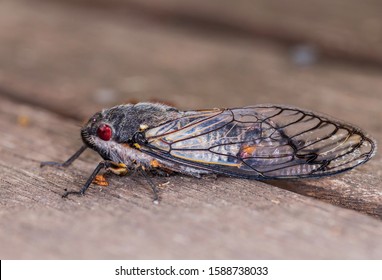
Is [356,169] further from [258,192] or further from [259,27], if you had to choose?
[259,27]

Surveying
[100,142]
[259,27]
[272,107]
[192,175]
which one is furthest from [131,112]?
[259,27]

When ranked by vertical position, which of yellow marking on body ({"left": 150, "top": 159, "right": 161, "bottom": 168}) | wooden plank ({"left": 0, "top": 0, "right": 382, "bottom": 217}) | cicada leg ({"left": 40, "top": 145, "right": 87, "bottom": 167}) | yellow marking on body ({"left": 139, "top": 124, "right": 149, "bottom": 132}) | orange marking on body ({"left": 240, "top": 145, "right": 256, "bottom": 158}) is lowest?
cicada leg ({"left": 40, "top": 145, "right": 87, "bottom": 167})

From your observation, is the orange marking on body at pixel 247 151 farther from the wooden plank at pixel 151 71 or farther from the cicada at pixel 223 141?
the wooden plank at pixel 151 71

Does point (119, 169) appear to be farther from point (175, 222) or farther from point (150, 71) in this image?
point (150, 71)

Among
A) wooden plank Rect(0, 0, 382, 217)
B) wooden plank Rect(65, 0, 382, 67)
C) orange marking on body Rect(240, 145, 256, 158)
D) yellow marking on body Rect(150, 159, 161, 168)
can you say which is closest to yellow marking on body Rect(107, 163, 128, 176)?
yellow marking on body Rect(150, 159, 161, 168)

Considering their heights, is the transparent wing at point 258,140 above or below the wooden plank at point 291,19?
below

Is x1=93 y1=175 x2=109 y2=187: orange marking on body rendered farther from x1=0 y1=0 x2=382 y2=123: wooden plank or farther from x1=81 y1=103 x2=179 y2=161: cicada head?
x1=0 y1=0 x2=382 y2=123: wooden plank

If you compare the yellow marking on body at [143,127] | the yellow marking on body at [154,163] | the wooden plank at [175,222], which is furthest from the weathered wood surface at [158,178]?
the yellow marking on body at [143,127]

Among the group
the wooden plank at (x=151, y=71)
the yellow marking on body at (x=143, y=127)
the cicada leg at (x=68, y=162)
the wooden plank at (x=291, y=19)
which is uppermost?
the wooden plank at (x=291, y=19)

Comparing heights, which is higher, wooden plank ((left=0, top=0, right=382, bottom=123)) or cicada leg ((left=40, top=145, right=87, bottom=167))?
wooden plank ((left=0, top=0, right=382, bottom=123))
